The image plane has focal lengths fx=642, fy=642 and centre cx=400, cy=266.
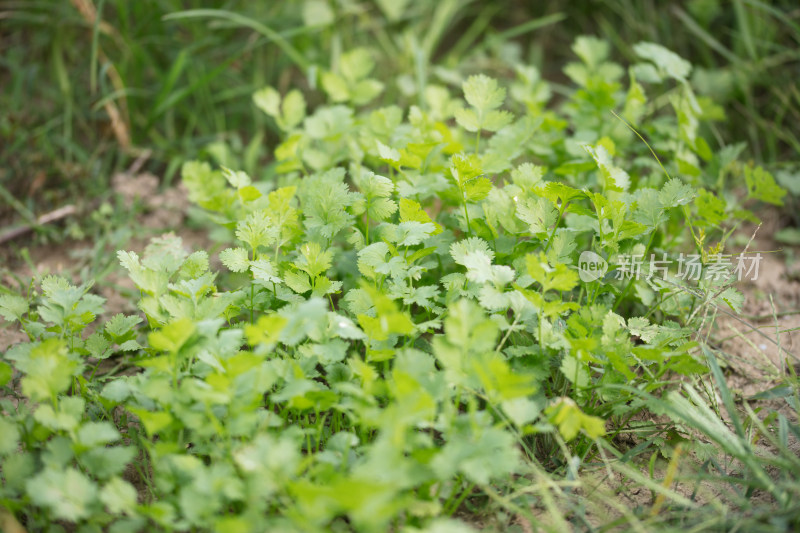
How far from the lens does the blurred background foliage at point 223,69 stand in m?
2.69

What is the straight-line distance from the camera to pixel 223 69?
2.81 meters

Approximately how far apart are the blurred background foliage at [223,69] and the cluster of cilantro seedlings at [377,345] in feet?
2.36

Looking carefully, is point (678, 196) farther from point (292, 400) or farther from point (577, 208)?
point (292, 400)

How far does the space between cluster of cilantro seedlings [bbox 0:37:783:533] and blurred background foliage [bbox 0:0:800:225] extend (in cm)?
72

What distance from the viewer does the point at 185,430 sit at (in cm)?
151

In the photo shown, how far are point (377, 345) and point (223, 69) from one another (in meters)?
1.78

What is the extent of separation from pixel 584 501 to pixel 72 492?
1076 millimetres

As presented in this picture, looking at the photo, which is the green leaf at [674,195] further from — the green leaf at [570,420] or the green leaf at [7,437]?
the green leaf at [7,437]

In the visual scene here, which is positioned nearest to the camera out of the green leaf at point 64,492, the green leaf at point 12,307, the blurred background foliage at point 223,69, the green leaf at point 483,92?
the green leaf at point 64,492

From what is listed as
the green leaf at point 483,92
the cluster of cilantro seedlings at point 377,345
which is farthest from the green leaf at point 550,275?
the green leaf at point 483,92

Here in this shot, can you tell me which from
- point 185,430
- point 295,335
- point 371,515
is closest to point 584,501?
point 371,515

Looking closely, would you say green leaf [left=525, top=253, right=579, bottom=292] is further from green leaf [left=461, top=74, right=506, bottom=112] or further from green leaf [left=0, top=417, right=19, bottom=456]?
green leaf [left=0, top=417, right=19, bottom=456]

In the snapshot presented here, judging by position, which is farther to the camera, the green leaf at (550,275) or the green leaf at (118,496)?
the green leaf at (550,275)

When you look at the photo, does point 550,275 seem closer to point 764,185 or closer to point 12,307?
point 764,185
